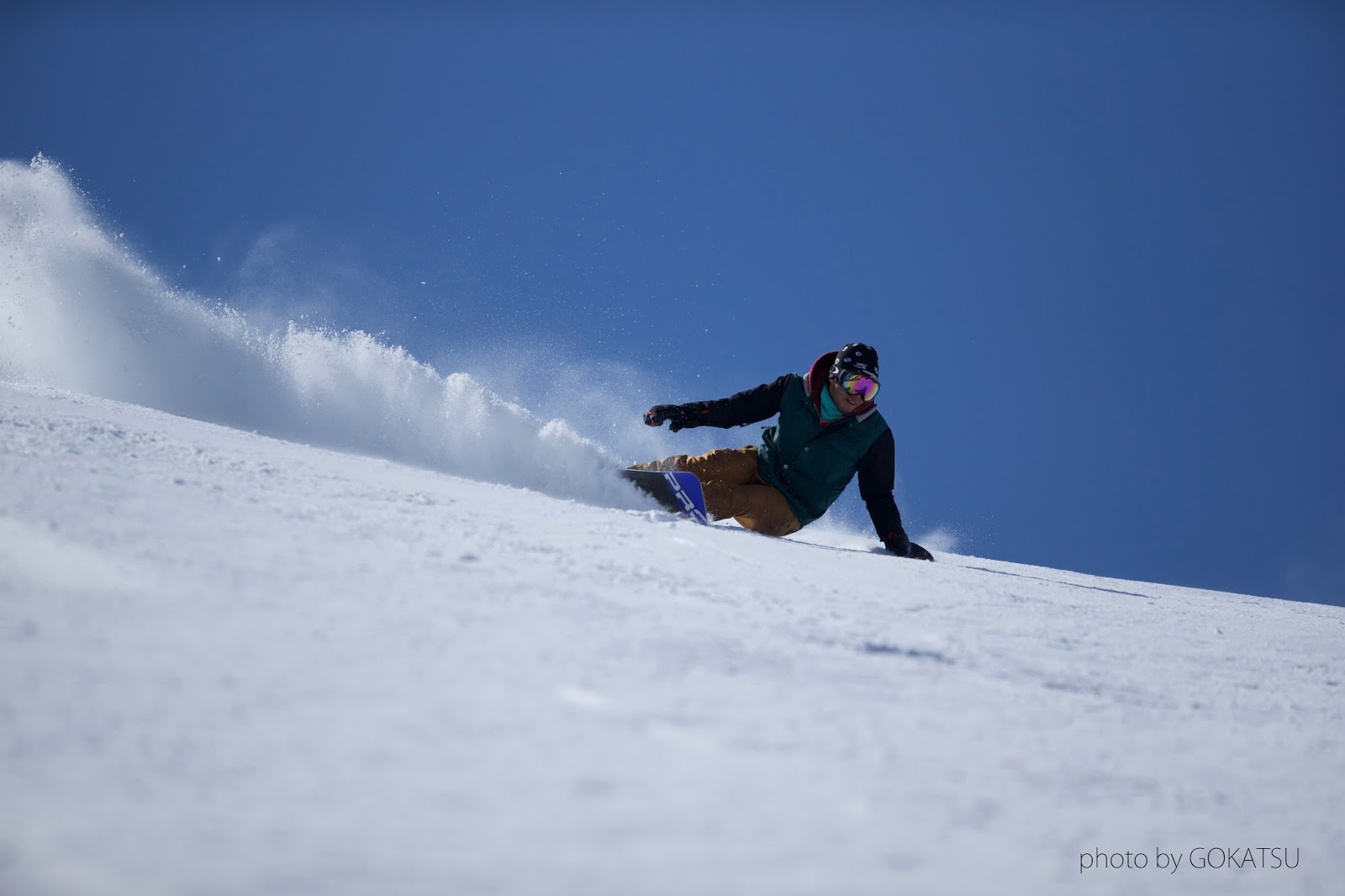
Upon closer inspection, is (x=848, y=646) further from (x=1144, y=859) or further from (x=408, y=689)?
(x=408, y=689)

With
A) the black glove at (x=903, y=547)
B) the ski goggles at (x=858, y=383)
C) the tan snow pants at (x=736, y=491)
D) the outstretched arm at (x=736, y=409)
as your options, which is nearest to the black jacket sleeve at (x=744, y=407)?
the outstretched arm at (x=736, y=409)

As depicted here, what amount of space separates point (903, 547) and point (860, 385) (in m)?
1.01

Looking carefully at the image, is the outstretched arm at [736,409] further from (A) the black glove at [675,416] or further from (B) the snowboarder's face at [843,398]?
(B) the snowboarder's face at [843,398]

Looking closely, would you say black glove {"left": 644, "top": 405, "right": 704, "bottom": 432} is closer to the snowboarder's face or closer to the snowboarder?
the snowboarder

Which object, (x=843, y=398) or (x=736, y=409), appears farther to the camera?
(x=736, y=409)

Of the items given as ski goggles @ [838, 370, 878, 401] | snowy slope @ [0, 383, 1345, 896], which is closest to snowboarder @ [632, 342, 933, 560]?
ski goggles @ [838, 370, 878, 401]

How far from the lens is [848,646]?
153 centimetres

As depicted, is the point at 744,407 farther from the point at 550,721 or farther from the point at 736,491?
the point at 550,721

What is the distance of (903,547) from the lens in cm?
496

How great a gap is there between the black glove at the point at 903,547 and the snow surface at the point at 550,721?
2.47 meters

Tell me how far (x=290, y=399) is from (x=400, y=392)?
0.81 meters

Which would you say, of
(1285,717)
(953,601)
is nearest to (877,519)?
(953,601)

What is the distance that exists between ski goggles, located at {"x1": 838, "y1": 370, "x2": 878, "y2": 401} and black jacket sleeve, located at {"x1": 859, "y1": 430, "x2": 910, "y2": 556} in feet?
1.20

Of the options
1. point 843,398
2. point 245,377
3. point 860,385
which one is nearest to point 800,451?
point 843,398
